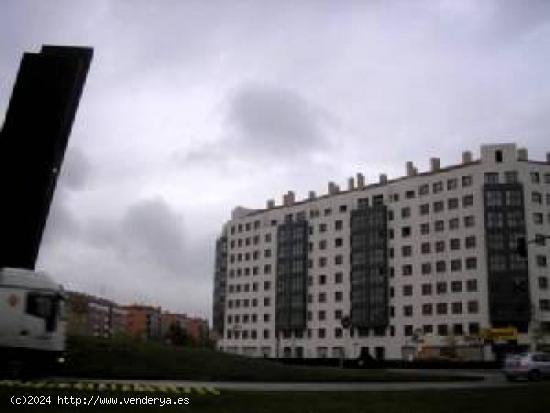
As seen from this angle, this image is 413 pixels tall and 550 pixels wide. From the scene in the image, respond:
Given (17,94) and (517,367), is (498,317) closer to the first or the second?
(517,367)

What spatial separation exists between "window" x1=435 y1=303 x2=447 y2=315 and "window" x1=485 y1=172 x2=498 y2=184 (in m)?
19.3

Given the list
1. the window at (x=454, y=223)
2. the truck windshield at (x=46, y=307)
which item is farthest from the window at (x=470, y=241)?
the truck windshield at (x=46, y=307)

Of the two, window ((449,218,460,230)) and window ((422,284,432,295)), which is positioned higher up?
window ((449,218,460,230))

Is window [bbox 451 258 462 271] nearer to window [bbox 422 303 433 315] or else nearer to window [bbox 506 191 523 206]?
window [bbox 422 303 433 315]

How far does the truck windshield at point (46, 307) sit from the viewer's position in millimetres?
23719

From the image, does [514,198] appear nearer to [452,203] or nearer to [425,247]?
[452,203]

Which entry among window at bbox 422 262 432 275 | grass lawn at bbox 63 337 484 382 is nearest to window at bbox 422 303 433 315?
window at bbox 422 262 432 275

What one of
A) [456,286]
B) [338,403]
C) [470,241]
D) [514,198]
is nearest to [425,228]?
[470,241]

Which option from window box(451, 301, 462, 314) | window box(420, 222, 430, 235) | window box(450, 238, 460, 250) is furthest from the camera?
window box(420, 222, 430, 235)

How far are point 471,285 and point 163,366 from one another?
7660cm

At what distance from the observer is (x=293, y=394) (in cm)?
2233

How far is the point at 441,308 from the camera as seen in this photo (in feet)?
356

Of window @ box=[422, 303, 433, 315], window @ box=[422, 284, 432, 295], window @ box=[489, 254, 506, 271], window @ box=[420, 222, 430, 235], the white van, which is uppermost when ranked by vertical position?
window @ box=[420, 222, 430, 235]

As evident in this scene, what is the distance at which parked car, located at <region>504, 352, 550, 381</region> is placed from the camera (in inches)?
1539
